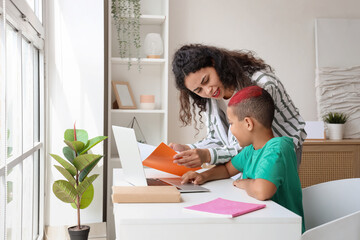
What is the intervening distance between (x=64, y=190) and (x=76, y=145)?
29 cm

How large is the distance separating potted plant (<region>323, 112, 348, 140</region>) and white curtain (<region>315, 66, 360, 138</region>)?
0.10 m

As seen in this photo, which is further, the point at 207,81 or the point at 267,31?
the point at 267,31

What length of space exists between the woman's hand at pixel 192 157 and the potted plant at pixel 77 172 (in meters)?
1.15

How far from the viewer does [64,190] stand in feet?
8.97

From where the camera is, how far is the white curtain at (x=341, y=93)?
14.0 ft

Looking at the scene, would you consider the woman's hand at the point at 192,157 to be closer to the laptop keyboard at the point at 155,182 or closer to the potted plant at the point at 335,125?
the laptop keyboard at the point at 155,182

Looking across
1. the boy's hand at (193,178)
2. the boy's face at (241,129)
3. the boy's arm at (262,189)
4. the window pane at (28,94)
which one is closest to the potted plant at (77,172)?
the window pane at (28,94)

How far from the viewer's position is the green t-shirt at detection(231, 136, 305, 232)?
142 centimetres

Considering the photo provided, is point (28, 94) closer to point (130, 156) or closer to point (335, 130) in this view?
point (130, 156)

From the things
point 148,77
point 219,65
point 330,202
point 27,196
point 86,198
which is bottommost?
point 86,198

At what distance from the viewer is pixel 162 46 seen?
3824mm

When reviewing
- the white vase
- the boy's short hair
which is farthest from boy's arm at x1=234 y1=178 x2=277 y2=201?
the white vase

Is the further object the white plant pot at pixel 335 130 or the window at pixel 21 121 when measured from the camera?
the white plant pot at pixel 335 130

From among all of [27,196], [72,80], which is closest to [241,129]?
[27,196]
